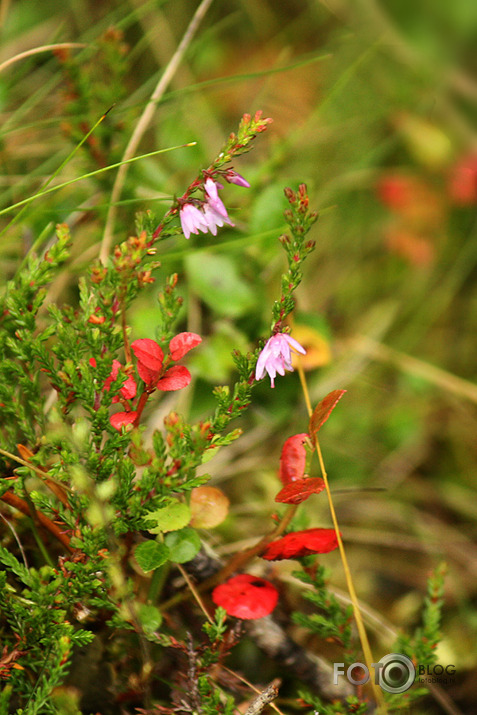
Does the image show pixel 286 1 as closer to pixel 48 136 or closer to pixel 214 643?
pixel 48 136

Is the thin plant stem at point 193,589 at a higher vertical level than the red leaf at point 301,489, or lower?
lower

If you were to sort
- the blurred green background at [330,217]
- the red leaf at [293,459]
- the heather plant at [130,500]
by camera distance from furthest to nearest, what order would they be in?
the blurred green background at [330,217], the red leaf at [293,459], the heather plant at [130,500]

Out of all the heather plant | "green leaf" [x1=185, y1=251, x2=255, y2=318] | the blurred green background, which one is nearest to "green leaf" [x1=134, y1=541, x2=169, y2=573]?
the heather plant

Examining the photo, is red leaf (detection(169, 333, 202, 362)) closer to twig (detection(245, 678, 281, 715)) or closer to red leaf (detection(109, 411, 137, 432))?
red leaf (detection(109, 411, 137, 432))

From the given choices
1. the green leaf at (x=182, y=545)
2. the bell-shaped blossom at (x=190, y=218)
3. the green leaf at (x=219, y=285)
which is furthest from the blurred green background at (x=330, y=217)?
the green leaf at (x=182, y=545)

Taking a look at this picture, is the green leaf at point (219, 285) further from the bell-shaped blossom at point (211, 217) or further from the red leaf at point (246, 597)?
the red leaf at point (246, 597)

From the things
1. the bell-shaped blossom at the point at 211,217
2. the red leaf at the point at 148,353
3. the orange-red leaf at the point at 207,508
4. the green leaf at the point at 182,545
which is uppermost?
the bell-shaped blossom at the point at 211,217

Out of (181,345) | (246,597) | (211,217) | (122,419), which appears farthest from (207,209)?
(246,597)
